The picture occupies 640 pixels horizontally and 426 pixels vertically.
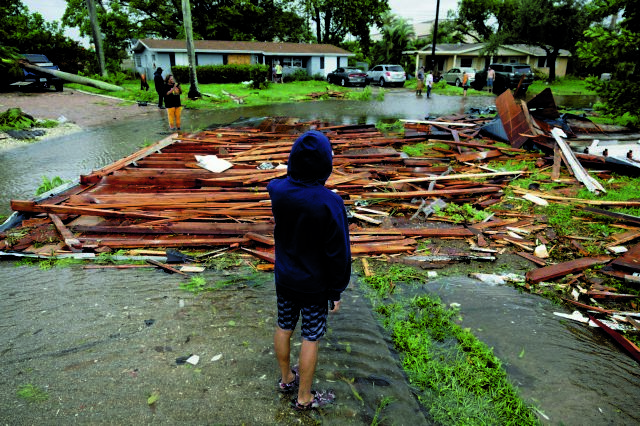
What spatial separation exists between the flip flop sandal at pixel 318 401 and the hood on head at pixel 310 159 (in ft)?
5.00

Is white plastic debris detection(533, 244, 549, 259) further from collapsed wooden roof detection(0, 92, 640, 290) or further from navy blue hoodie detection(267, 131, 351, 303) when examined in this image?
navy blue hoodie detection(267, 131, 351, 303)

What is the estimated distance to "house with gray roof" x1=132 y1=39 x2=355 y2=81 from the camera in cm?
3491

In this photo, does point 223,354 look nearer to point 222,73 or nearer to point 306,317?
point 306,317

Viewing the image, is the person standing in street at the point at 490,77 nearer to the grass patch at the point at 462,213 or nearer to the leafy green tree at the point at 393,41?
the leafy green tree at the point at 393,41

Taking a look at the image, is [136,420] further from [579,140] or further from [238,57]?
[238,57]

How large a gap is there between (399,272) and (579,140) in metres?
9.75

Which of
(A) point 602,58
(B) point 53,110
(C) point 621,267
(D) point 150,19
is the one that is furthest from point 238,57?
(C) point 621,267

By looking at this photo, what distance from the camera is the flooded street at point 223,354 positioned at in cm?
270

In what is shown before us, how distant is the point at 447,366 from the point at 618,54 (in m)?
13.8

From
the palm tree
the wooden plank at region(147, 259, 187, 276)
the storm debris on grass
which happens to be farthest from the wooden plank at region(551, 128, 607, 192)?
the palm tree

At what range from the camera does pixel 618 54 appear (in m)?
12.3

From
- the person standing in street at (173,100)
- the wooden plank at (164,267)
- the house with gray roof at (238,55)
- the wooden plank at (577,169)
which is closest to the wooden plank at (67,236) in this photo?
the wooden plank at (164,267)

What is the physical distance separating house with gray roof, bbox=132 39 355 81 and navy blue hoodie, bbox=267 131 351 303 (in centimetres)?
3578

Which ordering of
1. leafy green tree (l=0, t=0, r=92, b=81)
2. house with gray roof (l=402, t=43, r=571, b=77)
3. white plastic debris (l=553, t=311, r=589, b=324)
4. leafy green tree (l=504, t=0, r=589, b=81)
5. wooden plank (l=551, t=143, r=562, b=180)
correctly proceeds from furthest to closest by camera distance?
house with gray roof (l=402, t=43, r=571, b=77) < leafy green tree (l=504, t=0, r=589, b=81) < leafy green tree (l=0, t=0, r=92, b=81) < wooden plank (l=551, t=143, r=562, b=180) < white plastic debris (l=553, t=311, r=589, b=324)
